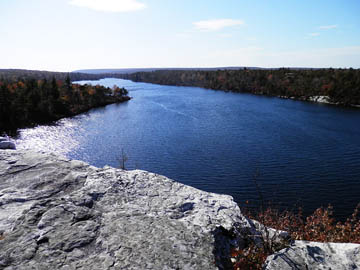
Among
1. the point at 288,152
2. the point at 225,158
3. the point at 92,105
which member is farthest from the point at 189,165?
the point at 92,105

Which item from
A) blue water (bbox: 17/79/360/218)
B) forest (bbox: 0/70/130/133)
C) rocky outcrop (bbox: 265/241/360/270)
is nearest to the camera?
rocky outcrop (bbox: 265/241/360/270)

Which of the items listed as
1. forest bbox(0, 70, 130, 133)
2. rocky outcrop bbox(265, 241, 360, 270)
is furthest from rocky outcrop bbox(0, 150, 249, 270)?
forest bbox(0, 70, 130, 133)

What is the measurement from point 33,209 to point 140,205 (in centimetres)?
350

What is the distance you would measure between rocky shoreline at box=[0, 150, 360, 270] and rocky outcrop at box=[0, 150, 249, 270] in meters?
0.03

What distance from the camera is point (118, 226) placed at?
301 inches

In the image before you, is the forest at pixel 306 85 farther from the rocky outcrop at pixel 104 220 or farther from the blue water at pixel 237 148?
the rocky outcrop at pixel 104 220

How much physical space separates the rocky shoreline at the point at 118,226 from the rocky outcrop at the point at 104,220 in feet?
0.09

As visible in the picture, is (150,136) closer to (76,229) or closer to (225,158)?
(225,158)

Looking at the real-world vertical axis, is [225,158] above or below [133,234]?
below

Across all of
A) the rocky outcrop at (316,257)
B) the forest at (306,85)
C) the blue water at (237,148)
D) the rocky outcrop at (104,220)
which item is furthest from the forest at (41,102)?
the forest at (306,85)

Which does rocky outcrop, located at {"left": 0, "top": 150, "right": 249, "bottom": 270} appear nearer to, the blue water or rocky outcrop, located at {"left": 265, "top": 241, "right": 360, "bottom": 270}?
rocky outcrop, located at {"left": 265, "top": 241, "right": 360, "bottom": 270}

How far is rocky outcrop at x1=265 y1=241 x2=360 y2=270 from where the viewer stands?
6938 millimetres

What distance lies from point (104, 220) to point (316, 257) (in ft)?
22.1

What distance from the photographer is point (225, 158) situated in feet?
150
